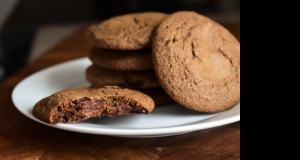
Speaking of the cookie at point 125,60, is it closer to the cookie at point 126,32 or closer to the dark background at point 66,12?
the cookie at point 126,32

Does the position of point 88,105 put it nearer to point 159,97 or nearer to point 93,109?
point 93,109

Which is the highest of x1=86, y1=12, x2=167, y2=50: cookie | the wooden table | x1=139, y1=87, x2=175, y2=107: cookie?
x1=86, y1=12, x2=167, y2=50: cookie

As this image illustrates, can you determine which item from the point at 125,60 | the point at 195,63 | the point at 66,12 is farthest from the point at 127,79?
the point at 66,12

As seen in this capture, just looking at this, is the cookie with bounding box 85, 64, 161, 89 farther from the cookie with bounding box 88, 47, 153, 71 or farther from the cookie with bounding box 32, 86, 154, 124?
the cookie with bounding box 32, 86, 154, 124

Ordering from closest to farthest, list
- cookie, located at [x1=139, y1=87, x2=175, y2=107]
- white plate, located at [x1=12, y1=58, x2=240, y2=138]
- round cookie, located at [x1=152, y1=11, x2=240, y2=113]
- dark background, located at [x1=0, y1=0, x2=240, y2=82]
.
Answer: white plate, located at [x1=12, y1=58, x2=240, y2=138] < round cookie, located at [x1=152, y1=11, x2=240, y2=113] < cookie, located at [x1=139, y1=87, x2=175, y2=107] < dark background, located at [x1=0, y1=0, x2=240, y2=82]

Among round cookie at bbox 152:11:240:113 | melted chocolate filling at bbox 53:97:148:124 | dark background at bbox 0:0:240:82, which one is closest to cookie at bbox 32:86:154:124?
melted chocolate filling at bbox 53:97:148:124

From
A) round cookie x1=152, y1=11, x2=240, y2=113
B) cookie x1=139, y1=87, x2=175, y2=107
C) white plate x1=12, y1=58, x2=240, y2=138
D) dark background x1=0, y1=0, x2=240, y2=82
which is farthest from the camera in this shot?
dark background x1=0, y1=0, x2=240, y2=82

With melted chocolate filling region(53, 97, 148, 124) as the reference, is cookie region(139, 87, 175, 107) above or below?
below

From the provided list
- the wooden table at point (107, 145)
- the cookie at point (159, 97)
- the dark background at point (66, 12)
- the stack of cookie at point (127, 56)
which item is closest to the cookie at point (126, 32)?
the stack of cookie at point (127, 56)
